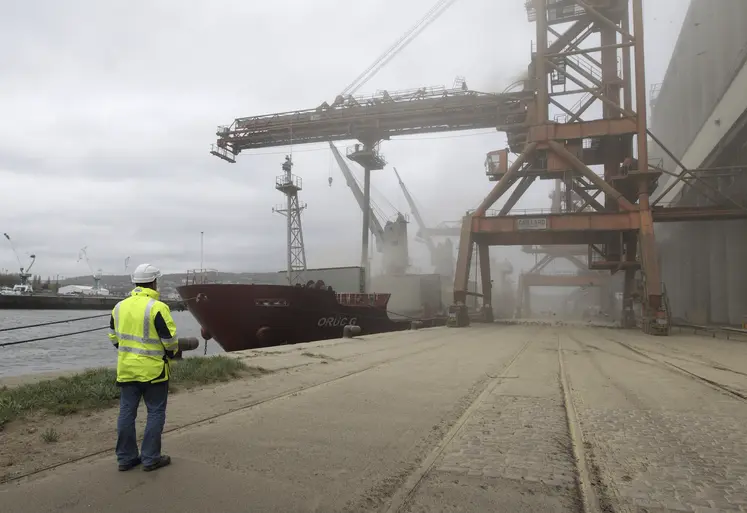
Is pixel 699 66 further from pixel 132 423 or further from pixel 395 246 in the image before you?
pixel 132 423

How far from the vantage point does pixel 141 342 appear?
3.96 m

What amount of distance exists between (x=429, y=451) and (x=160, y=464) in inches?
90.5

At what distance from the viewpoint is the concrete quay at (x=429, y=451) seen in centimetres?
354

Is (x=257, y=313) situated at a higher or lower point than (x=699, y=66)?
lower

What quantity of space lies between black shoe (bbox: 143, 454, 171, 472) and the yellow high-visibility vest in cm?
65

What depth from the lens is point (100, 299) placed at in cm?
7281

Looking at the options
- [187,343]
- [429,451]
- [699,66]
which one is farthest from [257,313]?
[699,66]

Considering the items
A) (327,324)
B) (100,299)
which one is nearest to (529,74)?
(327,324)

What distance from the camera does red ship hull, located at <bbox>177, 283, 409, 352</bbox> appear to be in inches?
730

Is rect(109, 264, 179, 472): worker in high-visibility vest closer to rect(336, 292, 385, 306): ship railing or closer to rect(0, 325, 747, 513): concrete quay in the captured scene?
rect(0, 325, 747, 513): concrete quay

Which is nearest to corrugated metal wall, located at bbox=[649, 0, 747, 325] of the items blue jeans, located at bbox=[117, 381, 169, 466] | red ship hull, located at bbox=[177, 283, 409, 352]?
red ship hull, located at bbox=[177, 283, 409, 352]

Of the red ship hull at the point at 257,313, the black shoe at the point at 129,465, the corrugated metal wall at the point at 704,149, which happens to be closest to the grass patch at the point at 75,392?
the black shoe at the point at 129,465

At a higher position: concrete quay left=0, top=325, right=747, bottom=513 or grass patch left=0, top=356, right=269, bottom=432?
grass patch left=0, top=356, right=269, bottom=432

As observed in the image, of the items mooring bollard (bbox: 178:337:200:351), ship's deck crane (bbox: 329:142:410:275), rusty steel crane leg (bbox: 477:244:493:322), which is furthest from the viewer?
ship's deck crane (bbox: 329:142:410:275)
